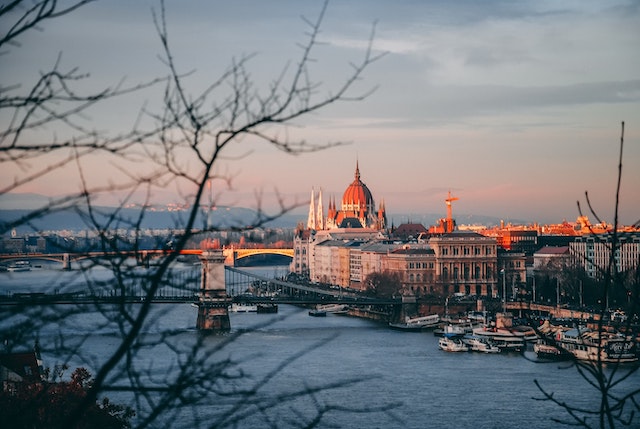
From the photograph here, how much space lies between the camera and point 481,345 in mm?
25234

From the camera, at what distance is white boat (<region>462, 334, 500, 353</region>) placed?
2498 centimetres

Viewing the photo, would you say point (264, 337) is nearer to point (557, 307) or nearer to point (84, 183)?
point (557, 307)

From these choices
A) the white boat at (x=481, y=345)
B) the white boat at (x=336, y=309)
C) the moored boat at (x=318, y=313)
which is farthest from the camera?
the white boat at (x=336, y=309)

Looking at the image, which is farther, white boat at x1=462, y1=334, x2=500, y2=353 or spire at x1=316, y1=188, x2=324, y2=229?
spire at x1=316, y1=188, x2=324, y2=229

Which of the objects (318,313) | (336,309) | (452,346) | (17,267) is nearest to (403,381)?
(452,346)

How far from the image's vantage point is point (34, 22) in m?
2.06

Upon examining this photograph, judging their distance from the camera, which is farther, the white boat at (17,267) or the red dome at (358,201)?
the red dome at (358,201)

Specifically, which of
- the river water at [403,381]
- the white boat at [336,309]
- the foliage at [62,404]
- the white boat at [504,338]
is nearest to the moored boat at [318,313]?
the white boat at [336,309]

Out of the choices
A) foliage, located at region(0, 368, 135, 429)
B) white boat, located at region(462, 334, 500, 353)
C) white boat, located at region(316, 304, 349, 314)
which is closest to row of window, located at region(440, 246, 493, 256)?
white boat, located at region(316, 304, 349, 314)

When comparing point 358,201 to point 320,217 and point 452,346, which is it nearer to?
point 320,217

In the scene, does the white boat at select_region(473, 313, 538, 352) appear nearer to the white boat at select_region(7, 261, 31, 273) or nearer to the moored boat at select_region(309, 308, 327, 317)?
the moored boat at select_region(309, 308, 327, 317)

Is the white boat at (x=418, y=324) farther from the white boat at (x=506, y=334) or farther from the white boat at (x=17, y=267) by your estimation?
the white boat at (x=17, y=267)

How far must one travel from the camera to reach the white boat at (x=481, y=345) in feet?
82.0

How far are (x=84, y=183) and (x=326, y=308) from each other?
37373 mm
